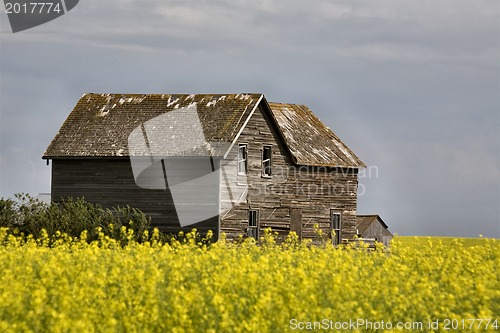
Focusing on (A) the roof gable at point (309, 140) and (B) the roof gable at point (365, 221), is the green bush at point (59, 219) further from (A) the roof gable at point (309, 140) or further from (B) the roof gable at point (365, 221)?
(B) the roof gable at point (365, 221)

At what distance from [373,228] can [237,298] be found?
38614 mm

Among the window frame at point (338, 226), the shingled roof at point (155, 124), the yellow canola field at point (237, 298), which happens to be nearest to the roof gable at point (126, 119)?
the shingled roof at point (155, 124)

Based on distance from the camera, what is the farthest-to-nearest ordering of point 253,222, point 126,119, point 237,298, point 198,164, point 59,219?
point 126,119 < point 253,222 < point 198,164 < point 59,219 < point 237,298

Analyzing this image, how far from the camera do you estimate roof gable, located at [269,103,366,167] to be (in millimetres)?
40987

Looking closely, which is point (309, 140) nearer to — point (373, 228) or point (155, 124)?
point (155, 124)

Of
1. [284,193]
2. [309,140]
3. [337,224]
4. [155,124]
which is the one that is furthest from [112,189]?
[337,224]

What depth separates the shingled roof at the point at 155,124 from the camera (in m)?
37.6

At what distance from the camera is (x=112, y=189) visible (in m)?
A: 38.1

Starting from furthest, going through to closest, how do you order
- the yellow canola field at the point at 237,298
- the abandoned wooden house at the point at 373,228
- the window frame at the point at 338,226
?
Answer: 1. the abandoned wooden house at the point at 373,228
2. the window frame at the point at 338,226
3. the yellow canola field at the point at 237,298

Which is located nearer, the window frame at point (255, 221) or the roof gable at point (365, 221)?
the window frame at point (255, 221)

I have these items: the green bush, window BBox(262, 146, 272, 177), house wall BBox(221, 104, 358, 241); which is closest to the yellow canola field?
the green bush

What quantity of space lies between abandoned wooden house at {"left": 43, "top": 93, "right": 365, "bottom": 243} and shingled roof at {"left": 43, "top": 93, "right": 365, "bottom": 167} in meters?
0.04

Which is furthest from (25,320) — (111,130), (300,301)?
(111,130)

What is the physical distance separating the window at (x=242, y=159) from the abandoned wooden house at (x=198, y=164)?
1.6 inches
